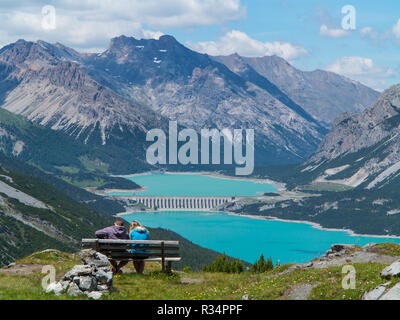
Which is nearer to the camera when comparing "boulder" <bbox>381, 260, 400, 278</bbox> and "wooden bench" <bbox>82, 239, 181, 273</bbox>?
"boulder" <bbox>381, 260, 400, 278</bbox>

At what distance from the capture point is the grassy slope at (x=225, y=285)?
33781mm

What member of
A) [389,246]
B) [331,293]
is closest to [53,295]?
[331,293]

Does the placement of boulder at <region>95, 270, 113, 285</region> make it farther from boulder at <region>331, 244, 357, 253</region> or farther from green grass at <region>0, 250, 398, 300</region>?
boulder at <region>331, 244, 357, 253</region>

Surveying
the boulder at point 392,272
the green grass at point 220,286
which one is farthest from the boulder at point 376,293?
the boulder at point 392,272

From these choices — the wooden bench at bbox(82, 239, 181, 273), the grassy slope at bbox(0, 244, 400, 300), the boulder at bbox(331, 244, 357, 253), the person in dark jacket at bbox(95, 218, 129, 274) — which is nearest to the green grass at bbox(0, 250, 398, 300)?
the grassy slope at bbox(0, 244, 400, 300)

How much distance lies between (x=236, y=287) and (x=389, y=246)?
17176mm

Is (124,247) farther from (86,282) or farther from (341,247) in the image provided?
(341,247)

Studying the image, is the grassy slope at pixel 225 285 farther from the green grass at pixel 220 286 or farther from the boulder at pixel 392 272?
the boulder at pixel 392 272

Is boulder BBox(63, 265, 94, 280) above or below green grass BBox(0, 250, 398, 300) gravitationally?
above

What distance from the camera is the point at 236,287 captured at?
133 ft

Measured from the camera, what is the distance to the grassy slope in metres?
33.8

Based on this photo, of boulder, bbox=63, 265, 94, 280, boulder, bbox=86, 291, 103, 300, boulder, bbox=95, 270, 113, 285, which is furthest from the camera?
boulder, bbox=95, 270, 113, 285

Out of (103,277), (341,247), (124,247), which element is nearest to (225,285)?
(124,247)
